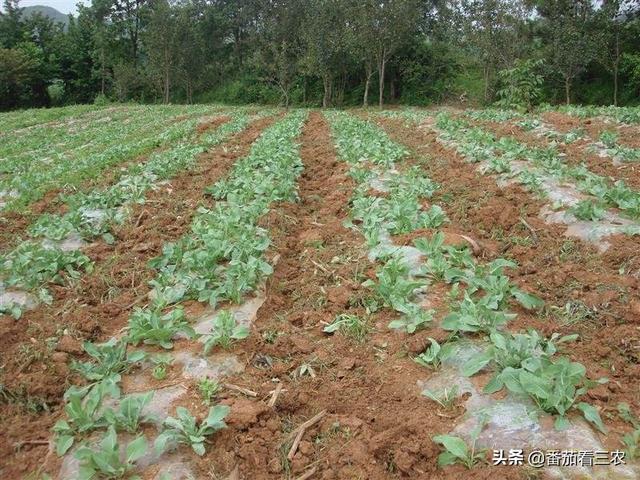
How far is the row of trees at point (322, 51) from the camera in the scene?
119ft

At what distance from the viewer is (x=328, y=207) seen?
319 inches

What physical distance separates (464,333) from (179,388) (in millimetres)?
2201

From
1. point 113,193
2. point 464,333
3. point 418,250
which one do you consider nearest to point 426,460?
point 464,333

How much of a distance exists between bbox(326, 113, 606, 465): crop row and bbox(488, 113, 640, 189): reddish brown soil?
395 cm

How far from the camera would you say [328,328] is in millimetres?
4414

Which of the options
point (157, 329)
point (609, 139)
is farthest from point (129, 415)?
point (609, 139)

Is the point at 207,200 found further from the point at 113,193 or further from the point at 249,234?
the point at 249,234

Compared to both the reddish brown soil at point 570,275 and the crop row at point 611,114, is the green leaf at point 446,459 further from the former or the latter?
the crop row at point 611,114

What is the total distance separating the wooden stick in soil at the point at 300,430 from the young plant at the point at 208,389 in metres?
0.64

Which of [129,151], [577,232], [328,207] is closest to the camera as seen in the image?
[577,232]

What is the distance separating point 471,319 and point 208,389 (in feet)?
6.67

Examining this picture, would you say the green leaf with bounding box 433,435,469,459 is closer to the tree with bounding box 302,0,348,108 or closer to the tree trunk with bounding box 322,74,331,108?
the tree with bounding box 302,0,348,108

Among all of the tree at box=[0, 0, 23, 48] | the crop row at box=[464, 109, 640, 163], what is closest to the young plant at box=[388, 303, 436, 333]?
the crop row at box=[464, 109, 640, 163]

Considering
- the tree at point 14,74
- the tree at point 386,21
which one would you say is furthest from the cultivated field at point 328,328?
the tree at point 14,74
